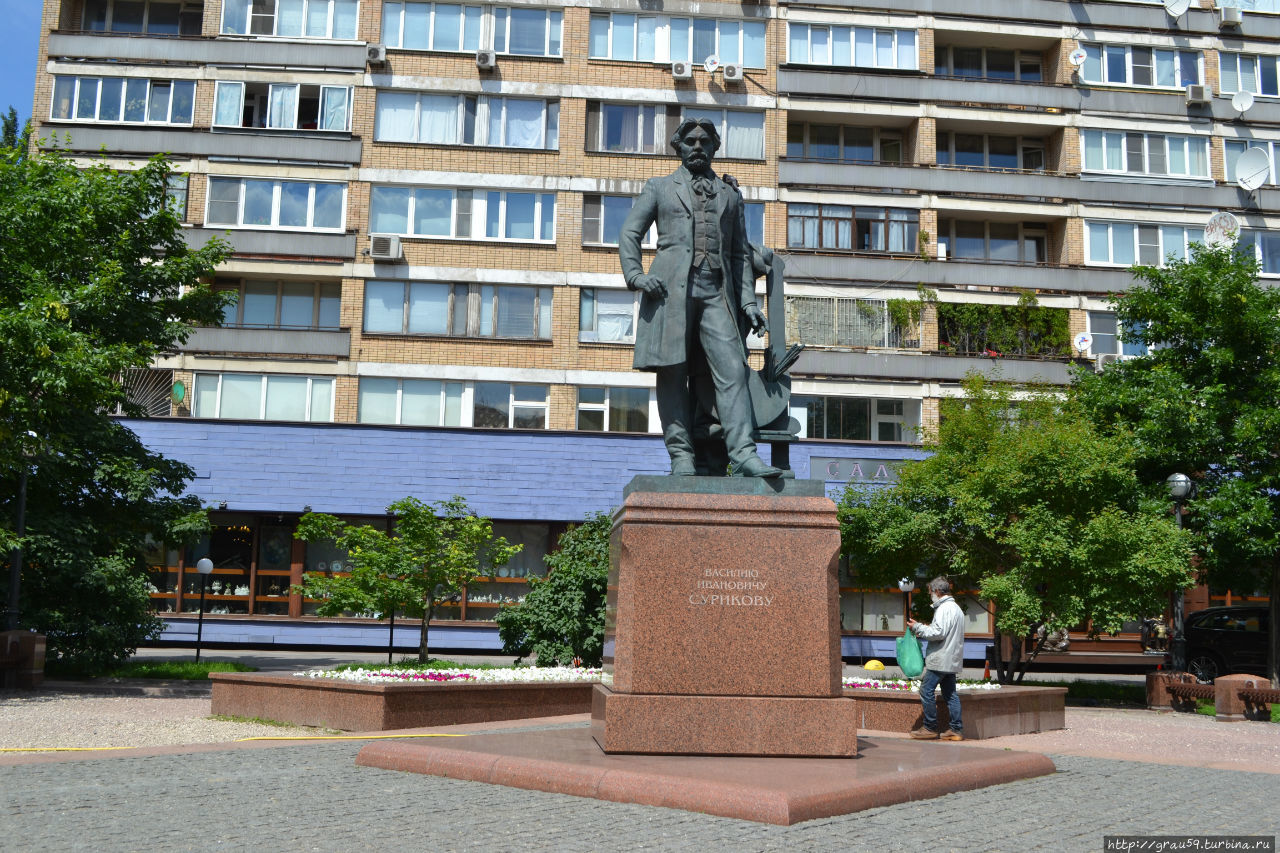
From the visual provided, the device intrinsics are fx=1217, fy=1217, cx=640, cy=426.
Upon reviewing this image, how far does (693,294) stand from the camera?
1041cm

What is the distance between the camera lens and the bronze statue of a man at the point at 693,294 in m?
10.3

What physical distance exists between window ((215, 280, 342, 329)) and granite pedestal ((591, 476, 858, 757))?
27.7 meters

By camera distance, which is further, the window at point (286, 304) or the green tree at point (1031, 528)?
the window at point (286, 304)

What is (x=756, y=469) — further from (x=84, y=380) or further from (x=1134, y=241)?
(x=1134, y=241)

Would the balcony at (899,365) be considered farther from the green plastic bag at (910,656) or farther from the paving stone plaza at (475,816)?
the paving stone plaza at (475,816)

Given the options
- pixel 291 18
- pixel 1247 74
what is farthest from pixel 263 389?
pixel 1247 74

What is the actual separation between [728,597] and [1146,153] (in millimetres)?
33834

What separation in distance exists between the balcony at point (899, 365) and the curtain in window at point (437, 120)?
480 inches

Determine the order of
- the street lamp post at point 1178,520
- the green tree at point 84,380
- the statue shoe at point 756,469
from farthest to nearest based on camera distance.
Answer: the street lamp post at point 1178,520 → the green tree at point 84,380 → the statue shoe at point 756,469

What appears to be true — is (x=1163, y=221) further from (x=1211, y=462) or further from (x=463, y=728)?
(x=463, y=728)

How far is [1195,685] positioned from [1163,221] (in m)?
20.8

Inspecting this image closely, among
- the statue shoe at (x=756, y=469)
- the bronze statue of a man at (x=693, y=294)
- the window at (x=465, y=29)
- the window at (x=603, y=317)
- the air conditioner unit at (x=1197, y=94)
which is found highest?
the window at (x=465, y=29)

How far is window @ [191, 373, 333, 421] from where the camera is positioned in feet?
112

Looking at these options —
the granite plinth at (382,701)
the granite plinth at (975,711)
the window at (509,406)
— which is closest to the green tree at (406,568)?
the granite plinth at (382,701)
